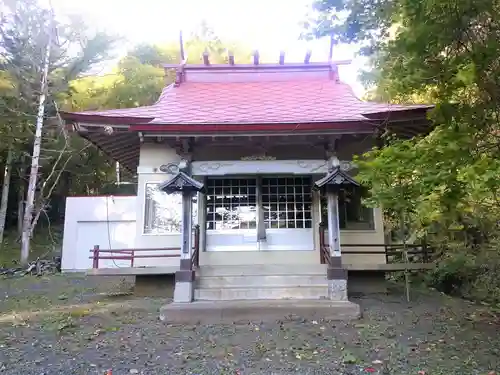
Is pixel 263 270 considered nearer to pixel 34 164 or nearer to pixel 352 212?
pixel 352 212

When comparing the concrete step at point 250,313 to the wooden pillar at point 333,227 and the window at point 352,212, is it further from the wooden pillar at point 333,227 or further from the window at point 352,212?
the window at point 352,212

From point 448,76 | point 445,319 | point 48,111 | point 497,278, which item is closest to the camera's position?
point 448,76

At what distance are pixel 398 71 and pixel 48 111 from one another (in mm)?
14685

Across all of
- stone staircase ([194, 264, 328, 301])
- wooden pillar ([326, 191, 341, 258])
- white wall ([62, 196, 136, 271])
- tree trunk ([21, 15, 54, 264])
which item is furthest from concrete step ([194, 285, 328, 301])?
tree trunk ([21, 15, 54, 264])

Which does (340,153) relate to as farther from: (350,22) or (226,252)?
(350,22)

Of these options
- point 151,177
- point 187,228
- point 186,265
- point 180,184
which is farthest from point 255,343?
point 151,177

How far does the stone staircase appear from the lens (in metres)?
6.71

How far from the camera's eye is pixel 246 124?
23.3 ft

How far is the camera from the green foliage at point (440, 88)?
11.2 feet

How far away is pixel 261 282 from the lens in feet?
22.9

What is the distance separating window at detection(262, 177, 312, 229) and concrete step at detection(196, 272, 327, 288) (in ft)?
4.67

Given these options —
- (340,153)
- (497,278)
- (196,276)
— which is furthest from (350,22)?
(497,278)

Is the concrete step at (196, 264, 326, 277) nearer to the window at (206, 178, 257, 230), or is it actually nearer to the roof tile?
the window at (206, 178, 257, 230)

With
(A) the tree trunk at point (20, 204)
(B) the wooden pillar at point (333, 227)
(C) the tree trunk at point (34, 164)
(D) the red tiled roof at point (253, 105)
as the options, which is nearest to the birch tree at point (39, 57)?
(C) the tree trunk at point (34, 164)
